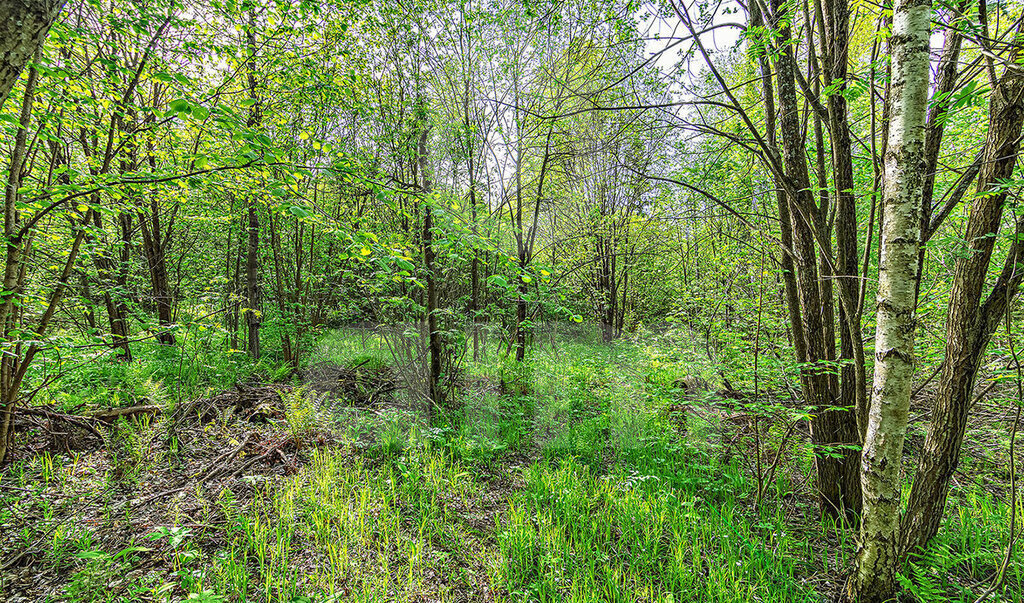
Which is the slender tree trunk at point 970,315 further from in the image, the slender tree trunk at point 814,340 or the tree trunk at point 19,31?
the tree trunk at point 19,31

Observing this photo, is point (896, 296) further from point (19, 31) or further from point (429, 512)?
point (19, 31)

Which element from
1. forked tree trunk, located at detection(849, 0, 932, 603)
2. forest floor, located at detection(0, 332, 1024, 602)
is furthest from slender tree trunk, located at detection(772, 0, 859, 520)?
forked tree trunk, located at detection(849, 0, 932, 603)

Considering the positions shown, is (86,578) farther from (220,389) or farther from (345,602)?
(220,389)

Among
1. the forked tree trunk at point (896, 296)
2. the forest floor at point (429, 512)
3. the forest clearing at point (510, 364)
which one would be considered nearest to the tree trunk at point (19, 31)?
the forest clearing at point (510, 364)

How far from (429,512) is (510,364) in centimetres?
352

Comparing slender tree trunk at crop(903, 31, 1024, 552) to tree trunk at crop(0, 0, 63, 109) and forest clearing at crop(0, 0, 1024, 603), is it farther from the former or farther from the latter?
tree trunk at crop(0, 0, 63, 109)

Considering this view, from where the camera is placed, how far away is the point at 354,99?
16.8 ft

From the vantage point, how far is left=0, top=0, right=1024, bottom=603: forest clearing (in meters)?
1.85

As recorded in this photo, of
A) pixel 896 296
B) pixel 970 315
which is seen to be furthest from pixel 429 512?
pixel 970 315

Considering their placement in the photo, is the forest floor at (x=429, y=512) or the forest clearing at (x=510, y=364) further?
the forest floor at (x=429, y=512)

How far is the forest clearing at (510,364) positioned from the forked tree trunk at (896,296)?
11 millimetres

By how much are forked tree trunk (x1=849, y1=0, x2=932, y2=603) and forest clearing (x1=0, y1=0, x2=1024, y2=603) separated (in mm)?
11

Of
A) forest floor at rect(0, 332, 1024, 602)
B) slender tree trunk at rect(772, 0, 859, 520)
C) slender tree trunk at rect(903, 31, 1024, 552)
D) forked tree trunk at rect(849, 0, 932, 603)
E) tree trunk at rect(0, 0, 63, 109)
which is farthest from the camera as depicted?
slender tree trunk at rect(772, 0, 859, 520)

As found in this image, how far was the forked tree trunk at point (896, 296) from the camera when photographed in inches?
60.9
